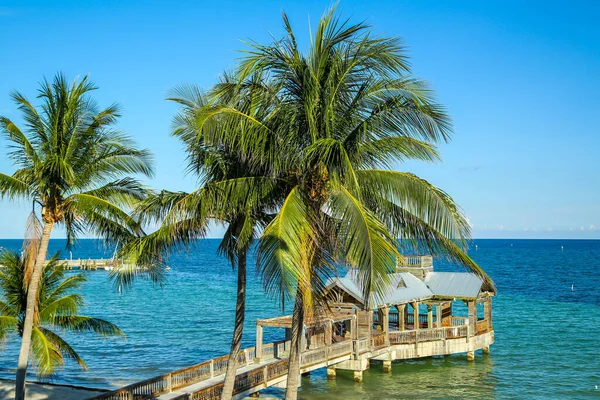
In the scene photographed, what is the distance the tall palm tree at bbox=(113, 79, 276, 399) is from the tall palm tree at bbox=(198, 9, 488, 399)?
499 millimetres

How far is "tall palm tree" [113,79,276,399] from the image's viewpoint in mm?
12367

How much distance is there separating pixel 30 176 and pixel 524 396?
2521cm

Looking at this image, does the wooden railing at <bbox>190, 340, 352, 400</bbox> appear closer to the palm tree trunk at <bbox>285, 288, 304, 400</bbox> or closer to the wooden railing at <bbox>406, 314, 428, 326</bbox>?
the palm tree trunk at <bbox>285, 288, 304, 400</bbox>

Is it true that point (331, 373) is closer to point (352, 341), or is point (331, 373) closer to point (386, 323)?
point (352, 341)

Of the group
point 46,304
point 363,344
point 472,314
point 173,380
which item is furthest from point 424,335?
point 46,304

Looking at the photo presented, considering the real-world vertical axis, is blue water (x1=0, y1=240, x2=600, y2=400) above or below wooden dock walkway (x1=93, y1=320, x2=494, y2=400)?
below

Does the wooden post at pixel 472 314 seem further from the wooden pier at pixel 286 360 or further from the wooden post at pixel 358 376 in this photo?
the wooden post at pixel 358 376

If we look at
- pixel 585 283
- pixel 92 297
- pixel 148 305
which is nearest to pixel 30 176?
pixel 148 305

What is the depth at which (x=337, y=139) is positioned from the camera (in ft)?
39.3

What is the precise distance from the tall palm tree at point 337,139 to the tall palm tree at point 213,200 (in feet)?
1.64

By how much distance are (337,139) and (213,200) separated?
2722 mm

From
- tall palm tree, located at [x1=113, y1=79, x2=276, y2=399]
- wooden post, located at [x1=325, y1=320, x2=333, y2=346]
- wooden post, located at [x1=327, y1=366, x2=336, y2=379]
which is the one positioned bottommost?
wooden post, located at [x1=327, y1=366, x2=336, y2=379]

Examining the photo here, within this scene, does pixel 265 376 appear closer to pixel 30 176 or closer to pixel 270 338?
pixel 30 176

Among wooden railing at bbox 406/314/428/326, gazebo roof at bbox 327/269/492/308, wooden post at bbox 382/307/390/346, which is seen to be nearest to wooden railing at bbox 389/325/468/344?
wooden post at bbox 382/307/390/346
